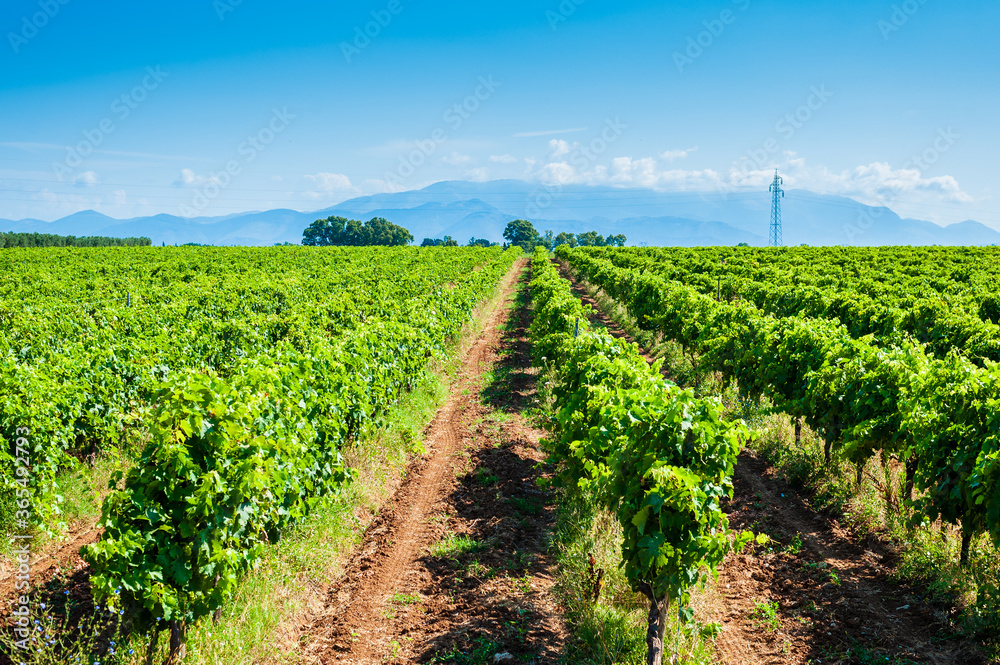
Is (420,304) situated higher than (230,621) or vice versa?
(420,304)

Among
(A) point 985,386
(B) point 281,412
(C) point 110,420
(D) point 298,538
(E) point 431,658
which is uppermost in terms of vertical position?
(A) point 985,386

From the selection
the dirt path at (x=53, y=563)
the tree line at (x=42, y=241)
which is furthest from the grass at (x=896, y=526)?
the tree line at (x=42, y=241)

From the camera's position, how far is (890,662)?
5.06m

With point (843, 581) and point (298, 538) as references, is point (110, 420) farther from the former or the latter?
point (843, 581)

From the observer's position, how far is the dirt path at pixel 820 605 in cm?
526

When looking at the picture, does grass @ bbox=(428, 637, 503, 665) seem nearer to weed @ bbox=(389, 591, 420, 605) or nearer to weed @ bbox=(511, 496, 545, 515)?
weed @ bbox=(389, 591, 420, 605)

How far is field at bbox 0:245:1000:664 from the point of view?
4.83 metres

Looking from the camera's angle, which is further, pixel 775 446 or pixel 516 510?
pixel 775 446

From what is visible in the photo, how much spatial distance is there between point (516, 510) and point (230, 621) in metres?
4.02

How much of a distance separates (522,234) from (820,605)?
5972 inches

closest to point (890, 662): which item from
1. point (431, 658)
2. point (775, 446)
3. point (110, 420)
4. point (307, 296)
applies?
point (431, 658)

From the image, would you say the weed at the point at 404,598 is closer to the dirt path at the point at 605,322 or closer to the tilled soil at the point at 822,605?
the tilled soil at the point at 822,605

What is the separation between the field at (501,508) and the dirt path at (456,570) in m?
0.04

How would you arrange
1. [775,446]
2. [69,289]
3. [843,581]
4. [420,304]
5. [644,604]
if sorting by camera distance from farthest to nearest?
[69,289] < [420,304] < [775,446] < [843,581] < [644,604]
